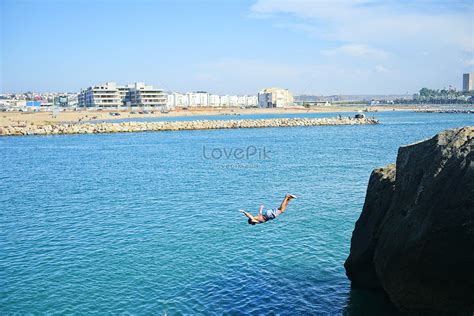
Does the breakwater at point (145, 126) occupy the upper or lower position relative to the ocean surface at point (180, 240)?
upper

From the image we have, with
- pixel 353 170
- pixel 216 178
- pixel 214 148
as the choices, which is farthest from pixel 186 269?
pixel 214 148

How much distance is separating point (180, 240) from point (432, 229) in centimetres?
1675

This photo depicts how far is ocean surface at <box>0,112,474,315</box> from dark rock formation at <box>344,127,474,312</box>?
3.65m

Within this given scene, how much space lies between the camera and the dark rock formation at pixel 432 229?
11.8 metres

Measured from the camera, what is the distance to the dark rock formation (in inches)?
466

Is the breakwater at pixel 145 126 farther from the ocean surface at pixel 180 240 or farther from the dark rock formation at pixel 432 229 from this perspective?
the dark rock formation at pixel 432 229

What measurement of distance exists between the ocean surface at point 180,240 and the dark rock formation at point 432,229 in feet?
12.0

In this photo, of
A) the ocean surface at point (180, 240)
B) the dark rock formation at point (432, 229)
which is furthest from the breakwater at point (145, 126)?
the dark rock formation at point (432, 229)

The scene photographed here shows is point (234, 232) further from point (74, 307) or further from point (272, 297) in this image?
point (74, 307)

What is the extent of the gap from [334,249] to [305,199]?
1140 cm

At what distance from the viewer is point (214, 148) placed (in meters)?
79.3

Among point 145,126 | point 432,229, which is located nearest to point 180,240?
point 432,229

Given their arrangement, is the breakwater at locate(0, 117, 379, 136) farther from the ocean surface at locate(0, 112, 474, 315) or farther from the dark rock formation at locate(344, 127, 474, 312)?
the dark rock formation at locate(344, 127, 474, 312)

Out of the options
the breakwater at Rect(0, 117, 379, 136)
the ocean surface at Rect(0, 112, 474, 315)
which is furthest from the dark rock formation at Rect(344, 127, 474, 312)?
the breakwater at Rect(0, 117, 379, 136)
